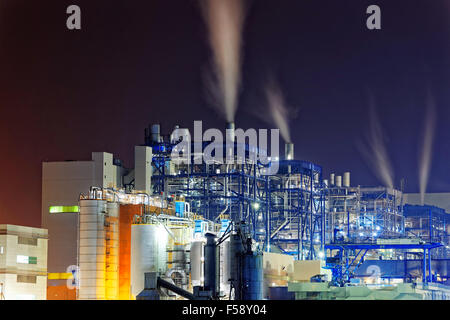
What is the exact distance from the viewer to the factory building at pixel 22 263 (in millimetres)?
70188

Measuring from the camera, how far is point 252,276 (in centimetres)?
6869

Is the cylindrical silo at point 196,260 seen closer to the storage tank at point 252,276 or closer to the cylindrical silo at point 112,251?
the storage tank at point 252,276

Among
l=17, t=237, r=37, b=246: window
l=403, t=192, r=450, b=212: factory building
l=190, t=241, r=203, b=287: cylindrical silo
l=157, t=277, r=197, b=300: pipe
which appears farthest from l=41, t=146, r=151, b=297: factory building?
l=403, t=192, r=450, b=212: factory building

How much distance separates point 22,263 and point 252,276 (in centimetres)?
1768

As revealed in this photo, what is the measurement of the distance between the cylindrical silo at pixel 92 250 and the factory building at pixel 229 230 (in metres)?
0.07

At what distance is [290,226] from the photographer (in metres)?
117

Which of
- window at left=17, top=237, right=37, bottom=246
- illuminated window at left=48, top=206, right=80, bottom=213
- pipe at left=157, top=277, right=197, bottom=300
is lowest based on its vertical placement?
pipe at left=157, top=277, right=197, bottom=300

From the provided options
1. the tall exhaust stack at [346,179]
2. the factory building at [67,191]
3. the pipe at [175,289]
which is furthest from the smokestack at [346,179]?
the pipe at [175,289]

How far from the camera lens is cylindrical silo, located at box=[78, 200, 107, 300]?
226 feet

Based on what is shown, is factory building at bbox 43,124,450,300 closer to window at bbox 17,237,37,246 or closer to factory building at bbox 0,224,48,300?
factory building at bbox 0,224,48,300

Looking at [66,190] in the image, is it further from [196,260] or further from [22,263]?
[196,260]

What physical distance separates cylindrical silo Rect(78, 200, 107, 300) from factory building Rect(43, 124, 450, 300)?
73 millimetres
